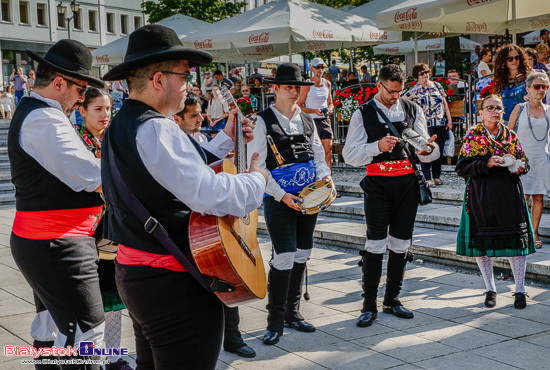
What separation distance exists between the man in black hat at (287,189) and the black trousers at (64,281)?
1943mm

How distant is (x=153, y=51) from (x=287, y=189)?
9.19ft

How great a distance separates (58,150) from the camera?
12.1 feet

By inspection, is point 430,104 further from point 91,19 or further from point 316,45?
point 91,19

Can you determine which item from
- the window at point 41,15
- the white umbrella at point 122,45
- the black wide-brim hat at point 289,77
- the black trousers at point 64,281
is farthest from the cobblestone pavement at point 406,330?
the window at point 41,15

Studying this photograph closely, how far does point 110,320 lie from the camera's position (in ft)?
15.8

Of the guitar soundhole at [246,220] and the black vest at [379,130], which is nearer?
the guitar soundhole at [246,220]

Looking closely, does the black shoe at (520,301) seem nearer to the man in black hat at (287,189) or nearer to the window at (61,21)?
the man in black hat at (287,189)

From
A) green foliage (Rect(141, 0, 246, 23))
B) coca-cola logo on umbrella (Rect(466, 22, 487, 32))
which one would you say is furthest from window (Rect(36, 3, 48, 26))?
coca-cola logo on umbrella (Rect(466, 22, 487, 32))

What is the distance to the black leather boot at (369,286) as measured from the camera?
5871 millimetres

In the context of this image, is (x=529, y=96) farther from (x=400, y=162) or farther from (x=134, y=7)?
(x=134, y=7)

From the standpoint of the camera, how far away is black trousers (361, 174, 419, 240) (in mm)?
5953

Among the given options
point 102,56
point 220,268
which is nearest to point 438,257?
point 220,268

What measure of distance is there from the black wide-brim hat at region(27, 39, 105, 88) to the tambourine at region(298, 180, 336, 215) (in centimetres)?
206

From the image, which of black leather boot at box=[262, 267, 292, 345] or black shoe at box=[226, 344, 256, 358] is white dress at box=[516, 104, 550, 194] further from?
black shoe at box=[226, 344, 256, 358]
